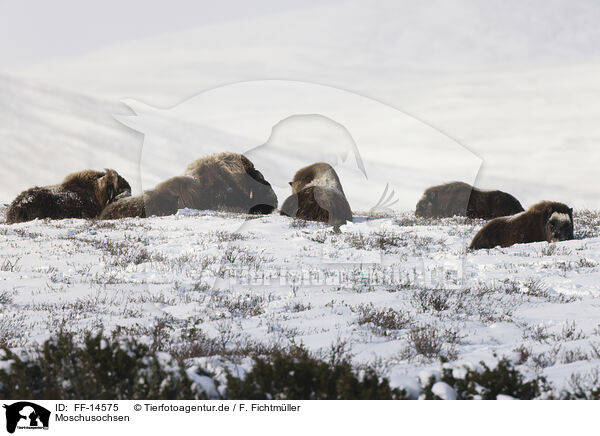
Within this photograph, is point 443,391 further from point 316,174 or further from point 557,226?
point 557,226

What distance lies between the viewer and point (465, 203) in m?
19.0

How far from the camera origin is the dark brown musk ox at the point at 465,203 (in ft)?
62.1

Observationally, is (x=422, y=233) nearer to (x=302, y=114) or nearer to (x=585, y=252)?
(x=585, y=252)

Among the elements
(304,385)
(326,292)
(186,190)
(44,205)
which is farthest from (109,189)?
(304,385)

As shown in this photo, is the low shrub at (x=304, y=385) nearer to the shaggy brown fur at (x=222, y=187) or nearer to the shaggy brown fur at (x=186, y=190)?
the shaggy brown fur at (x=222, y=187)

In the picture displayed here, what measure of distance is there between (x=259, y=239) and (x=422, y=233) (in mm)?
4638

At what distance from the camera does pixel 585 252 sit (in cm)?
1067

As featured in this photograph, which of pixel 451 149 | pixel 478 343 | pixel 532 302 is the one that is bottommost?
pixel 478 343

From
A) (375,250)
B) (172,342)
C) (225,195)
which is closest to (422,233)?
(375,250)
